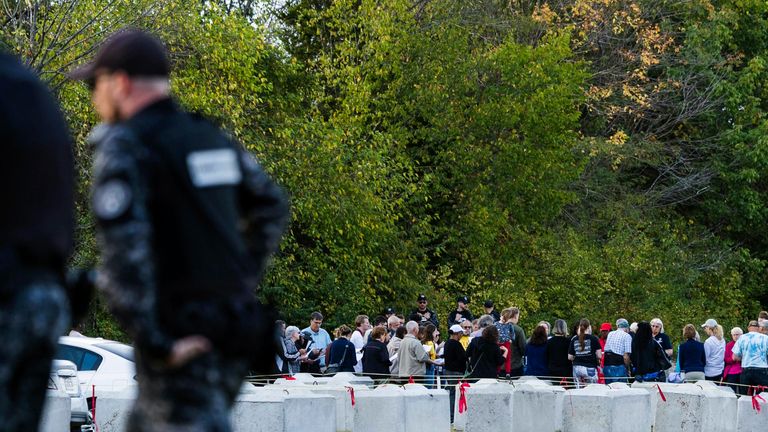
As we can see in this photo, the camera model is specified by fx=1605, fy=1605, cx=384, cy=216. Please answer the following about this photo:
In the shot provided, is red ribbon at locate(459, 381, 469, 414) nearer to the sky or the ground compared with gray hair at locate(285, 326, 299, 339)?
nearer to the ground

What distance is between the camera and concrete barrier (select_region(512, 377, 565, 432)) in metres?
20.2

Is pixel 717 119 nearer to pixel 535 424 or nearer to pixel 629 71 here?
pixel 629 71

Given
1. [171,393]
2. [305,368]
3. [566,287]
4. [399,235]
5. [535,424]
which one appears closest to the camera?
[171,393]

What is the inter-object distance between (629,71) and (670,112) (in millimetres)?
2431

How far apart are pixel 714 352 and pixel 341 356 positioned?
6335 millimetres

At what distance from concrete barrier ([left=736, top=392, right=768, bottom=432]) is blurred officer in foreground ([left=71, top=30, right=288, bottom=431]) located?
1695 cm

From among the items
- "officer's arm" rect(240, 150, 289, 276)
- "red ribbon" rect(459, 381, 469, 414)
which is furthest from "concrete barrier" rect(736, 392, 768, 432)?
"officer's arm" rect(240, 150, 289, 276)

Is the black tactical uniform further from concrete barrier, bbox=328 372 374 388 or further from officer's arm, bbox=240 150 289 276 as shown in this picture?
concrete barrier, bbox=328 372 374 388

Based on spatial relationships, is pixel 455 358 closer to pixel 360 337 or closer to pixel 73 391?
pixel 360 337

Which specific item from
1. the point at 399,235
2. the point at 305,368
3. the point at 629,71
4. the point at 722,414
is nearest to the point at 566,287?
the point at 399,235

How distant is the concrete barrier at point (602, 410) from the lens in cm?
2006

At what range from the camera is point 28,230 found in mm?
4848

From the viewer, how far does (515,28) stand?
1818 inches

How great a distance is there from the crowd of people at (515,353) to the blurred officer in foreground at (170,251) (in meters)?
16.1
